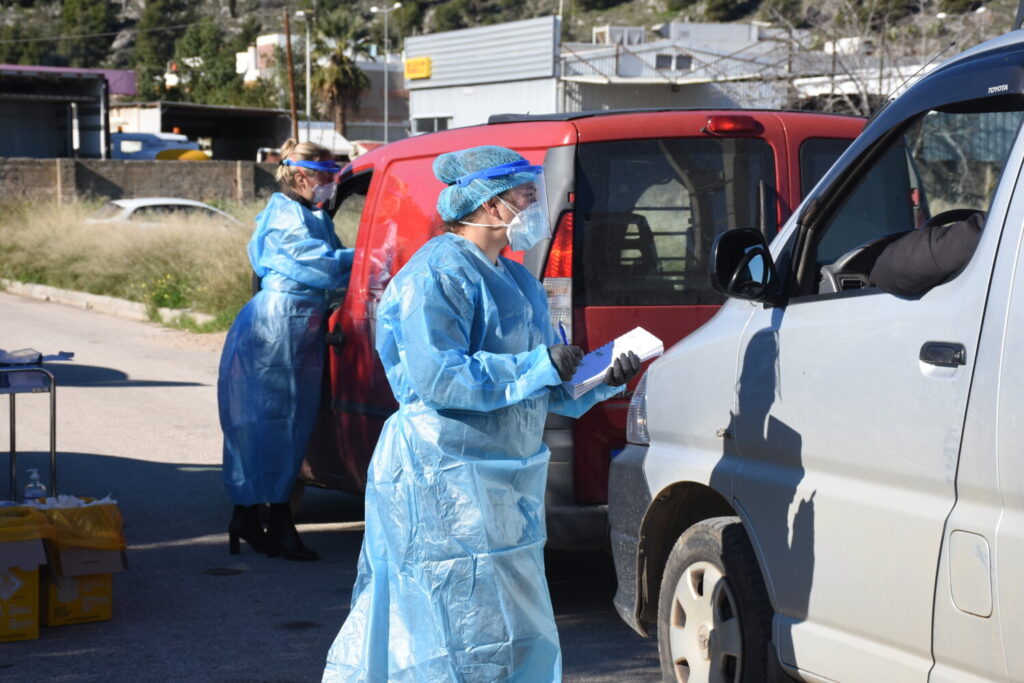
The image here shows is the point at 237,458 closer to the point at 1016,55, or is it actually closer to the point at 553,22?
the point at 1016,55

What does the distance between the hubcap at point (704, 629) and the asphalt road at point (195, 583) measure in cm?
76

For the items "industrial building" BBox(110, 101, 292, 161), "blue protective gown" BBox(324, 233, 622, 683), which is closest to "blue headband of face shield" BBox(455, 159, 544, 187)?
"blue protective gown" BBox(324, 233, 622, 683)

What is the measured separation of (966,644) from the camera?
9.73 feet

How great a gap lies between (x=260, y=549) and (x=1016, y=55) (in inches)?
188

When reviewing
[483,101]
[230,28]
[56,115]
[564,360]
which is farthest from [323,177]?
[230,28]

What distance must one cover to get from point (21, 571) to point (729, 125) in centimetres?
333

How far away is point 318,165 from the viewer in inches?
267

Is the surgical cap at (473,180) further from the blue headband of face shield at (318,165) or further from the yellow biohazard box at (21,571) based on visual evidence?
the blue headband of face shield at (318,165)

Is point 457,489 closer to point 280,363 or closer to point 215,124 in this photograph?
point 280,363

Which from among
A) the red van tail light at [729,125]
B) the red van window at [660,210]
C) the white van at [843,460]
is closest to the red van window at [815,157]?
the red van window at [660,210]

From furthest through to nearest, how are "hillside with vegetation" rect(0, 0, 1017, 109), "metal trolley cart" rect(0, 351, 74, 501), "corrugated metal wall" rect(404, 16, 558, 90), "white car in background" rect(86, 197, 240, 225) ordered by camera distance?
"hillside with vegetation" rect(0, 0, 1017, 109) → "corrugated metal wall" rect(404, 16, 558, 90) → "white car in background" rect(86, 197, 240, 225) → "metal trolley cart" rect(0, 351, 74, 501)

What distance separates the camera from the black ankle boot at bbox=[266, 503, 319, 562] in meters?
6.67

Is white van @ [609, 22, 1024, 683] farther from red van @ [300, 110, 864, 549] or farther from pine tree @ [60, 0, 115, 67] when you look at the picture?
pine tree @ [60, 0, 115, 67]

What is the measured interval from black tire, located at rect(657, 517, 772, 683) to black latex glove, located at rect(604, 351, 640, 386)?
0.70m
